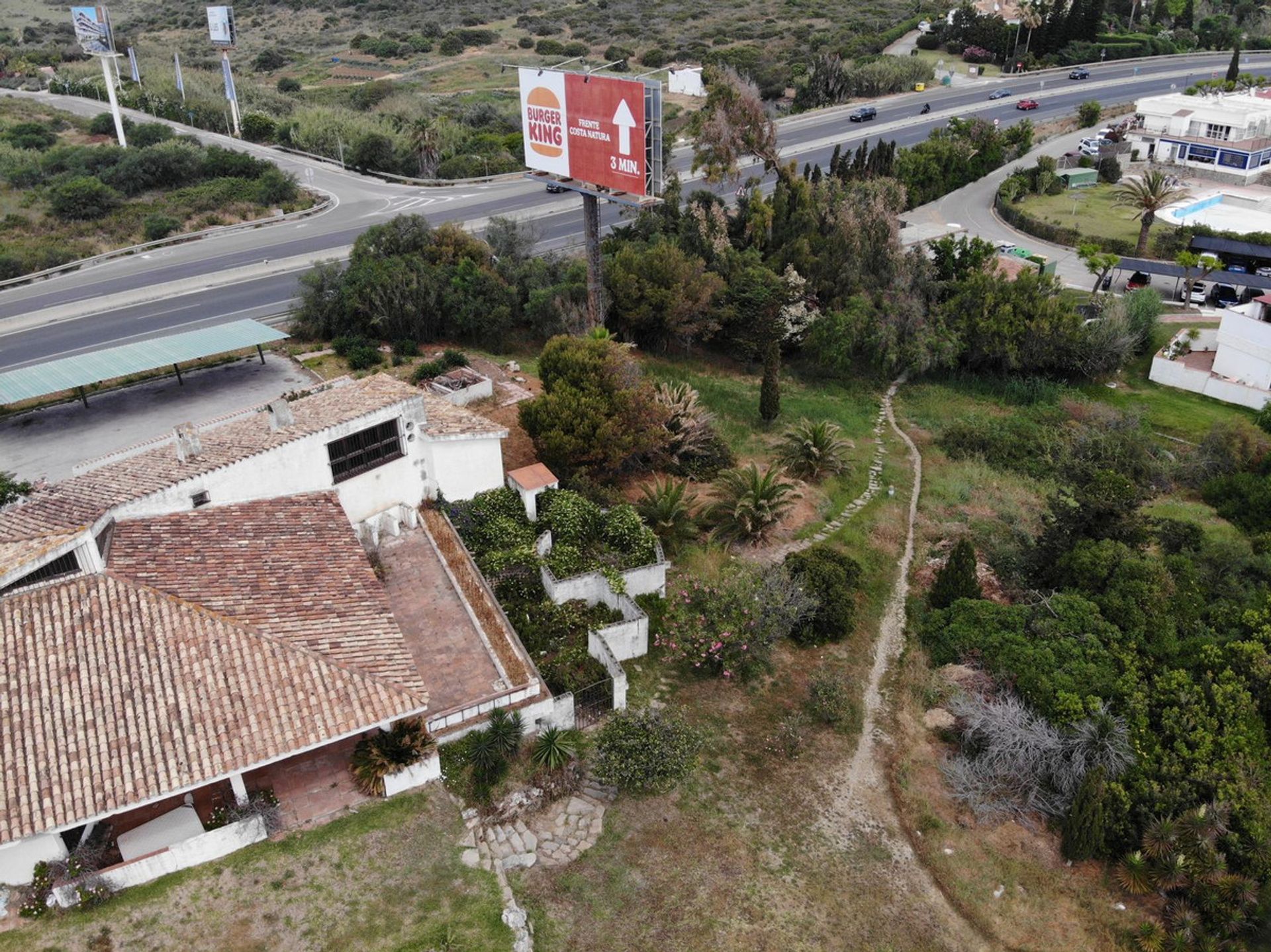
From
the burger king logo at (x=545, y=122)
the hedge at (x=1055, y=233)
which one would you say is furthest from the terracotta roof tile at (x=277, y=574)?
the hedge at (x=1055, y=233)

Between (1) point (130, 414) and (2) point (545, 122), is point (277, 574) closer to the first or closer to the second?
(1) point (130, 414)

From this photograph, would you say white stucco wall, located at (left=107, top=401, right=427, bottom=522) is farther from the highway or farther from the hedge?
the hedge

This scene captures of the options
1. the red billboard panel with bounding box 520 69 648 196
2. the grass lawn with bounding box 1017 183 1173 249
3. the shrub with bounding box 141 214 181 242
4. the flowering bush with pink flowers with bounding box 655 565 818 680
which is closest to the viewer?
the flowering bush with pink flowers with bounding box 655 565 818 680

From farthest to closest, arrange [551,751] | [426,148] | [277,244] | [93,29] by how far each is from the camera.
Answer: [426,148] < [93,29] < [277,244] < [551,751]

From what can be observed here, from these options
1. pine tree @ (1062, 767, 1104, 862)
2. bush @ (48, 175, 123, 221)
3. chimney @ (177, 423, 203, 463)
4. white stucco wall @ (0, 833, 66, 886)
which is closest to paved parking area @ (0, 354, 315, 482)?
chimney @ (177, 423, 203, 463)

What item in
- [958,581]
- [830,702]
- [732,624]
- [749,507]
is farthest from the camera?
[749,507]

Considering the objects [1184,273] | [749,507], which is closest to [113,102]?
[749,507]

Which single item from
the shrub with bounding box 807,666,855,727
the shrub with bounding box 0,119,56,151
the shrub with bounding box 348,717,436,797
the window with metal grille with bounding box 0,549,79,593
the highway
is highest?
the shrub with bounding box 0,119,56,151
